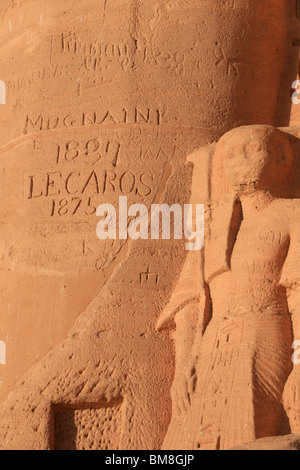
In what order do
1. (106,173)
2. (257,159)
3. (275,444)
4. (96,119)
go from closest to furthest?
(275,444), (257,159), (106,173), (96,119)

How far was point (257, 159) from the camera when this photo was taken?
6.70m

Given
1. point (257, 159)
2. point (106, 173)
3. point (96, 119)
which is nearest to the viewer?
point (257, 159)

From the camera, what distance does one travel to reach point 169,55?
295 inches

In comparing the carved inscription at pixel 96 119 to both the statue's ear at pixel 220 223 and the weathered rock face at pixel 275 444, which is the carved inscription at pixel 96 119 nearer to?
the statue's ear at pixel 220 223

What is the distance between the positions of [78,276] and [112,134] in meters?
0.96

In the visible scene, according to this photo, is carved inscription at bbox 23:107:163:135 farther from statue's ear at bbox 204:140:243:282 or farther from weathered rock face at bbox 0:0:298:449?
statue's ear at bbox 204:140:243:282

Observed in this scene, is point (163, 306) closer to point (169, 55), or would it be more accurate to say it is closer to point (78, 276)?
point (78, 276)

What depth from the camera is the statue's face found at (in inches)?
264

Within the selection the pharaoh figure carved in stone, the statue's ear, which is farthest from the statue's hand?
the statue's ear

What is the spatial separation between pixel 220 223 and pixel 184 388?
1022 millimetres

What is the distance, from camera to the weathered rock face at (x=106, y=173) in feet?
21.5

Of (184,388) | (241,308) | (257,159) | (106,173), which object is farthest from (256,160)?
(184,388)

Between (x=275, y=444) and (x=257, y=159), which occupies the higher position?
(x=257, y=159)

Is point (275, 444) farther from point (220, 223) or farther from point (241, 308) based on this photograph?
point (220, 223)
